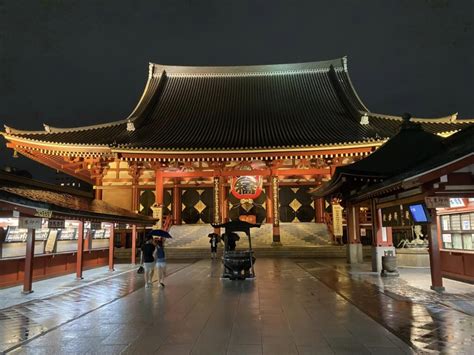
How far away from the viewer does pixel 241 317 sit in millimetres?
7582

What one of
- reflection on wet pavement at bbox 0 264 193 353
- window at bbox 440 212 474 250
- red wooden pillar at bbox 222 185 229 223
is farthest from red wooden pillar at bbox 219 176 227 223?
window at bbox 440 212 474 250

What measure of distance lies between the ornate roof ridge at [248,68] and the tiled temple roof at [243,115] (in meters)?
0.09

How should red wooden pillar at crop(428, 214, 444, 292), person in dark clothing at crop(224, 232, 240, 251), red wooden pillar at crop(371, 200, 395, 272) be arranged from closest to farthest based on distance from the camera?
red wooden pillar at crop(428, 214, 444, 292)
person in dark clothing at crop(224, 232, 240, 251)
red wooden pillar at crop(371, 200, 395, 272)

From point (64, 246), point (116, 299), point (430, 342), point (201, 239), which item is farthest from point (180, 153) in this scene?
point (430, 342)

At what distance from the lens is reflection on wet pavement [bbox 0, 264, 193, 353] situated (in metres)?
6.56

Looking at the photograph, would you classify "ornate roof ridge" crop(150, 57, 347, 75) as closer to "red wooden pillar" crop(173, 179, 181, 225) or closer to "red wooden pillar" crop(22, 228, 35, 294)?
"red wooden pillar" crop(173, 179, 181, 225)

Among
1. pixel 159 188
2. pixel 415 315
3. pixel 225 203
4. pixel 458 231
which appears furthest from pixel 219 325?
pixel 225 203

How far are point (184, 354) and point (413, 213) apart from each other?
27.7 feet

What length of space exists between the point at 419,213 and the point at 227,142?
14.7 m

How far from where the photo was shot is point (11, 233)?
11.5 meters

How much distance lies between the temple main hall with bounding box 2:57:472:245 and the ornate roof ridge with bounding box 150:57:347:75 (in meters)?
0.09

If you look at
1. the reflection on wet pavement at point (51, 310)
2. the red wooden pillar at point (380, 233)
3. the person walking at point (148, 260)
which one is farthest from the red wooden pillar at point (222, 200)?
the person walking at point (148, 260)

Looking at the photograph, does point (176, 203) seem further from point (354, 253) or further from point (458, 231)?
point (458, 231)

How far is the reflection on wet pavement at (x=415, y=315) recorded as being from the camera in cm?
580
